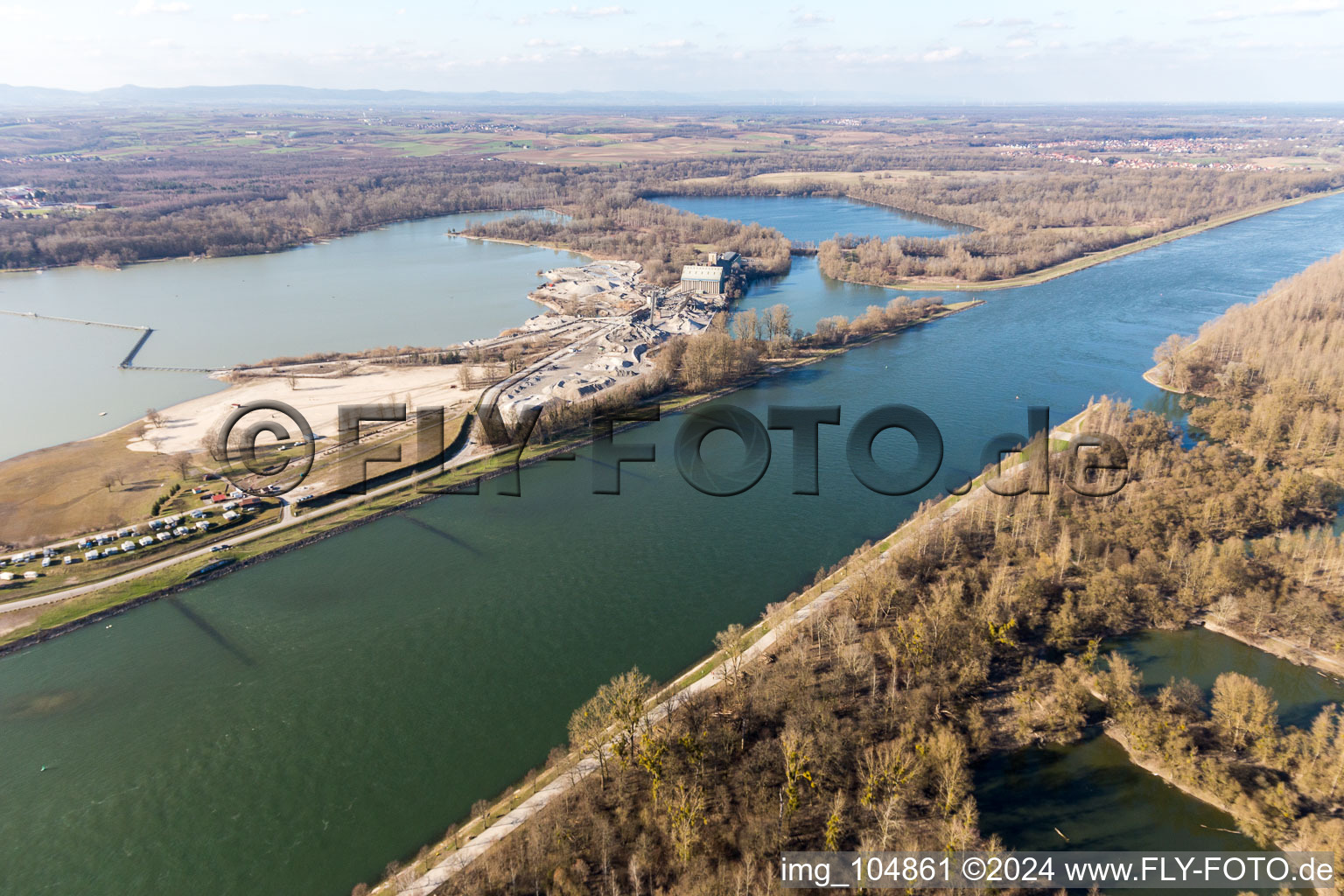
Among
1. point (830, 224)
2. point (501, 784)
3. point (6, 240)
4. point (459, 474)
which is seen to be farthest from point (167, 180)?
point (501, 784)

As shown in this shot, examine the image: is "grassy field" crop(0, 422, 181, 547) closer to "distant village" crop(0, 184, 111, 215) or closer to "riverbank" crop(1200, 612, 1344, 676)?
"riverbank" crop(1200, 612, 1344, 676)

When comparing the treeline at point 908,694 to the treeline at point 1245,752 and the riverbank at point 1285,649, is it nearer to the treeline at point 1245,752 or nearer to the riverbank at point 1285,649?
the treeline at point 1245,752

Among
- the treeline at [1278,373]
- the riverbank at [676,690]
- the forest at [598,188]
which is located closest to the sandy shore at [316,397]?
the riverbank at [676,690]

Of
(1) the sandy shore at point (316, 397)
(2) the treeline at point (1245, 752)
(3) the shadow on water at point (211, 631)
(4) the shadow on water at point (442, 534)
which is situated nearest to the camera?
(2) the treeline at point (1245, 752)

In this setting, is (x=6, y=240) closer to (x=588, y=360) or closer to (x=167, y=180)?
(x=167, y=180)

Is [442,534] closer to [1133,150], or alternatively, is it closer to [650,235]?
[650,235]

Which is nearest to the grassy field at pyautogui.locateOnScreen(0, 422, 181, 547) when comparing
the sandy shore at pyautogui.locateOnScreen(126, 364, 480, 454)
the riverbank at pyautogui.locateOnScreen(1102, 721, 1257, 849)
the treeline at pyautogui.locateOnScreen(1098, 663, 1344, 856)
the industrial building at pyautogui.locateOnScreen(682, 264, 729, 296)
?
the sandy shore at pyautogui.locateOnScreen(126, 364, 480, 454)

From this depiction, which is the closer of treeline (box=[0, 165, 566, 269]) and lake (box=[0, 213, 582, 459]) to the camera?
lake (box=[0, 213, 582, 459])
